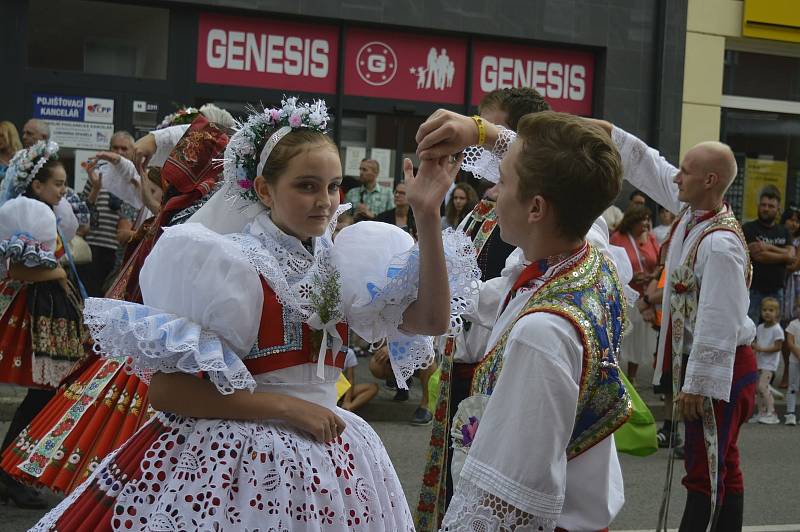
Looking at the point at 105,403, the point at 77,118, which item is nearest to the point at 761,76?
the point at 77,118

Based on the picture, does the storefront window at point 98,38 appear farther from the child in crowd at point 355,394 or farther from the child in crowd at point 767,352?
the child in crowd at point 767,352

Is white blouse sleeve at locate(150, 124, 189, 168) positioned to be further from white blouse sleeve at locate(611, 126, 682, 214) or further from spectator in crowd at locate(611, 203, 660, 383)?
spectator in crowd at locate(611, 203, 660, 383)

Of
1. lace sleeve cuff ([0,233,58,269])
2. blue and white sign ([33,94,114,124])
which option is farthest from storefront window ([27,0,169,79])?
lace sleeve cuff ([0,233,58,269])

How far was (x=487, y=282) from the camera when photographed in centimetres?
388

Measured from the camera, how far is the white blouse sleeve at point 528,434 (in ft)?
7.23

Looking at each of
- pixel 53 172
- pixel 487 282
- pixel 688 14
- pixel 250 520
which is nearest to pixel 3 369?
pixel 53 172

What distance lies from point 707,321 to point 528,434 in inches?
109

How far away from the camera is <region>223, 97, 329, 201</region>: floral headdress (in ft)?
10.1

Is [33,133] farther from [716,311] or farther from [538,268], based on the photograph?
[538,268]

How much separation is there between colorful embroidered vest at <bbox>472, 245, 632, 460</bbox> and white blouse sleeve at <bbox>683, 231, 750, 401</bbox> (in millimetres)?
2424

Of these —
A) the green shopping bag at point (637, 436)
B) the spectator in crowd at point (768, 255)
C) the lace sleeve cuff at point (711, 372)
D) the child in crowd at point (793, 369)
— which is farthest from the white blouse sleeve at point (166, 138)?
the spectator in crowd at point (768, 255)

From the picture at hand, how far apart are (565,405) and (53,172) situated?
460cm

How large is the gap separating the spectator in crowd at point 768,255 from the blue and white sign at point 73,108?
6719 millimetres

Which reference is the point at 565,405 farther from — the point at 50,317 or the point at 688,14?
the point at 688,14
